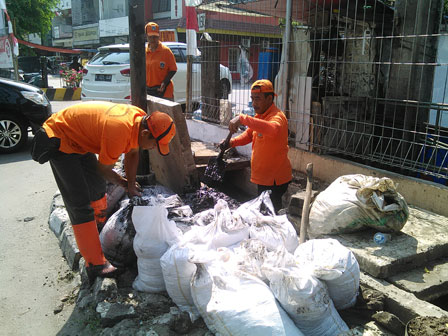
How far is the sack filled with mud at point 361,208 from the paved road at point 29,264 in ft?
6.87

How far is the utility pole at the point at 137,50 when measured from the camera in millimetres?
3771

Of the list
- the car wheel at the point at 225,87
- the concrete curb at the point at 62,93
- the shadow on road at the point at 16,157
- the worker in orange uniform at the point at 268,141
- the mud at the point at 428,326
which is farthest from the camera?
the concrete curb at the point at 62,93

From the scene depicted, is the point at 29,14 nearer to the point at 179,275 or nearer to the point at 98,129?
the point at 98,129

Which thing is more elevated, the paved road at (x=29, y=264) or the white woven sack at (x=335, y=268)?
the white woven sack at (x=335, y=268)

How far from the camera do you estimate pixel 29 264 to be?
353 cm

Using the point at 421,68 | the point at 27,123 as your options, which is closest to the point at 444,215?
the point at 421,68

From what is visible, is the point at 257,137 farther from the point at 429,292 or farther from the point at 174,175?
the point at 429,292

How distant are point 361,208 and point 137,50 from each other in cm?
262

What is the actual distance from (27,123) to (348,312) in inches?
271

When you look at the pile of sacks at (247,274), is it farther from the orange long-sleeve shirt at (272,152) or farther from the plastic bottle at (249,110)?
the plastic bottle at (249,110)

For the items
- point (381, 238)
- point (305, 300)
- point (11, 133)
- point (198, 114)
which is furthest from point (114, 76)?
point (305, 300)

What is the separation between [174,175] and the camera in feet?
14.0

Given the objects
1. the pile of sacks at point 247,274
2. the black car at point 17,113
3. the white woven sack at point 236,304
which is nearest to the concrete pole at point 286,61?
the pile of sacks at point 247,274

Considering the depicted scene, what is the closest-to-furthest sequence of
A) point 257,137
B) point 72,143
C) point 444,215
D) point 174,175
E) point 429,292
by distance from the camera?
1. point 429,292
2. point 72,143
3. point 444,215
4. point 257,137
5. point 174,175
